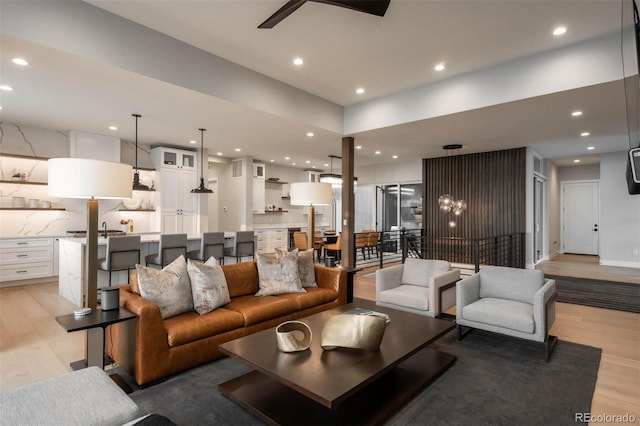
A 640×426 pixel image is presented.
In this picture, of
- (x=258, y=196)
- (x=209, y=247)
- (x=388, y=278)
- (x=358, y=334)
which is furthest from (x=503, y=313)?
(x=258, y=196)

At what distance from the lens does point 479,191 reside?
27.8 ft

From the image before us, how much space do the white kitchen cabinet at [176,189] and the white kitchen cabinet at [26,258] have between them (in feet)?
6.61

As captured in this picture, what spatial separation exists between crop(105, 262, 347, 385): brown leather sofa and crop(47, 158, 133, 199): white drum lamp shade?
85cm

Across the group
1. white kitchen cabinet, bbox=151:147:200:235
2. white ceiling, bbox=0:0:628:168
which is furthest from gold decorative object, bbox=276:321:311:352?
white kitchen cabinet, bbox=151:147:200:235

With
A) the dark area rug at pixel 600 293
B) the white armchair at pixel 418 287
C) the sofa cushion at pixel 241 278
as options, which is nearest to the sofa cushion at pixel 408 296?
the white armchair at pixel 418 287

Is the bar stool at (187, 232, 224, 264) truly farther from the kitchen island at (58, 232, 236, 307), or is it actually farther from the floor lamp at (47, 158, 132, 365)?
the floor lamp at (47, 158, 132, 365)

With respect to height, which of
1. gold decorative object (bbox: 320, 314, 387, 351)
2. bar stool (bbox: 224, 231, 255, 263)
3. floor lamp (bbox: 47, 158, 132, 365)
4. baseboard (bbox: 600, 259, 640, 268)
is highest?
floor lamp (bbox: 47, 158, 132, 365)

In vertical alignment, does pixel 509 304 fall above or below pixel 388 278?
below

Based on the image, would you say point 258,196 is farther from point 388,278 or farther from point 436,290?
point 436,290

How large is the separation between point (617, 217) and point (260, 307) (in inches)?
370

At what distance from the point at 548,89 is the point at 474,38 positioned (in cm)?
123

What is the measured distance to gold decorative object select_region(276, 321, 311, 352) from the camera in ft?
7.16

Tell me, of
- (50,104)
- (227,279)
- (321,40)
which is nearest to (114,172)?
(227,279)

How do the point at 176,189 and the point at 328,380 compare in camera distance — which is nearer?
the point at 328,380
